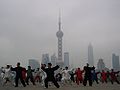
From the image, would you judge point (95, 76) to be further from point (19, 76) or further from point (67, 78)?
point (19, 76)

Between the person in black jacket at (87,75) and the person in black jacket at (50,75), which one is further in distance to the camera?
the person in black jacket at (87,75)

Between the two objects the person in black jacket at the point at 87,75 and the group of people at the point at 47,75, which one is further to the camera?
the person in black jacket at the point at 87,75

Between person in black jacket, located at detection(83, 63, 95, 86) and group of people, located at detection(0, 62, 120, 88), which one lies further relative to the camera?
person in black jacket, located at detection(83, 63, 95, 86)

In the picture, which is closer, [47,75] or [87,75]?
[47,75]

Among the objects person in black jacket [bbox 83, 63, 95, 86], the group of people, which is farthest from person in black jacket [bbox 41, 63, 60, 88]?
person in black jacket [bbox 83, 63, 95, 86]

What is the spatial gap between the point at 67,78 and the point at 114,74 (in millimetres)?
7105

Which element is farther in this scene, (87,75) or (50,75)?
(87,75)

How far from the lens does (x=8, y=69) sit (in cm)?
2305

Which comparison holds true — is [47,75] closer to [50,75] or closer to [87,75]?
[50,75]

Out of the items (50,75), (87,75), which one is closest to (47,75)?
(50,75)

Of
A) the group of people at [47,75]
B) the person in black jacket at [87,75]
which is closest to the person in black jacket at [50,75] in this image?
the group of people at [47,75]

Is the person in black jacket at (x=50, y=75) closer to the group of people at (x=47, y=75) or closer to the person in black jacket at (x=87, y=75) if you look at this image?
the group of people at (x=47, y=75)

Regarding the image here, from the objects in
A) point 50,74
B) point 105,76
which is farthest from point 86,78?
point 105,76

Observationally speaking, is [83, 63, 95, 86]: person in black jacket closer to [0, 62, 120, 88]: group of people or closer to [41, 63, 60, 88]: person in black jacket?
[0, 62, 120, 88]: group of people
